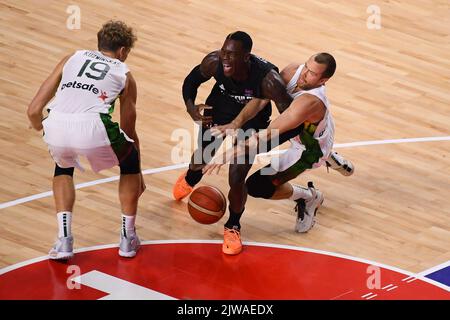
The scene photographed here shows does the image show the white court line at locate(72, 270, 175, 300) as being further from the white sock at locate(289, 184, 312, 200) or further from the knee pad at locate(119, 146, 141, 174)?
the white sock at locate(289, 184, 312, 200)

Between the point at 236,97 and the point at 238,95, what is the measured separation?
4 centimetres

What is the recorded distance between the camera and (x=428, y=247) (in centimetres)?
895

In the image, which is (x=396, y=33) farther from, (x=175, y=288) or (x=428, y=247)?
(x=175, y=288)

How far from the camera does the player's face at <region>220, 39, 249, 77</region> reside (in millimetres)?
8391

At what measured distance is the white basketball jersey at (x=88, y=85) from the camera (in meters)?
7.85

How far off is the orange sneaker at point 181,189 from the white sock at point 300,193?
897mm

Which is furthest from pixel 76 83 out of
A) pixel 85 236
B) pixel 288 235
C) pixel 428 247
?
pixel 428 247

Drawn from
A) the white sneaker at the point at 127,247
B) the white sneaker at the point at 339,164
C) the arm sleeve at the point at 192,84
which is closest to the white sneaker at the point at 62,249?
the white sneaker at the point at 127,247

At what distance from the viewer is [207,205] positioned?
867 cm

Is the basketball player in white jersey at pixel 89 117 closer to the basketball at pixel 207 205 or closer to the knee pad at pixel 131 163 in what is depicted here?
the knee pad at pixel 131 163

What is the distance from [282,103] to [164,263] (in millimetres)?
1515

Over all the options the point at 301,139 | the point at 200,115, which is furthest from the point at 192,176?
the point at 301,139

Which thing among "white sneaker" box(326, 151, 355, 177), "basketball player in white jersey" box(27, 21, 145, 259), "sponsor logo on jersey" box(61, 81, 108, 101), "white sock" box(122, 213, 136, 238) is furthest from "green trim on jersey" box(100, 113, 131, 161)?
"white sneaker" box(326, 151, 355, 177)

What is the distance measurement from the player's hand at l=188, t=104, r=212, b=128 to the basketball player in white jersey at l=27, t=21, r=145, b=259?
0.82 m
